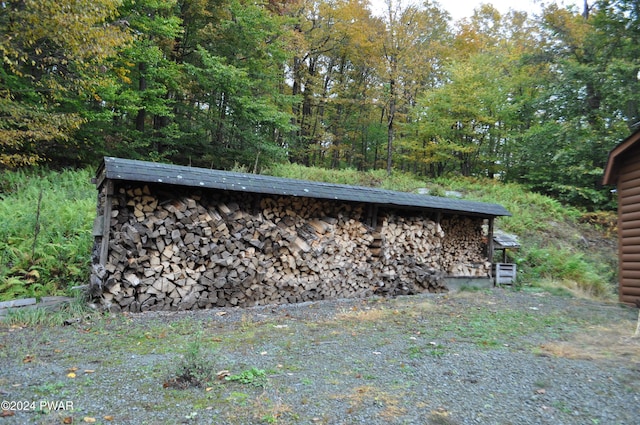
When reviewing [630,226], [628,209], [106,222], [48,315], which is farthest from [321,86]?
[48,315]

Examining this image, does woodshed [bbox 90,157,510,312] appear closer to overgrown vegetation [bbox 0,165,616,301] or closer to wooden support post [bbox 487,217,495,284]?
overgrown vegetation [bbox 0,165,616,301]

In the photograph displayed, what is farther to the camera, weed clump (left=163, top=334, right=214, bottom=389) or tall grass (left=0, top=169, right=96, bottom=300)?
tall grass (left=0, top=169, right=96, bottom=300)

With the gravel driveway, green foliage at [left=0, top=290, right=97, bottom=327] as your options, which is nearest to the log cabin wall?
green foliage at [left=0, top=290, right=97, bottom=327]

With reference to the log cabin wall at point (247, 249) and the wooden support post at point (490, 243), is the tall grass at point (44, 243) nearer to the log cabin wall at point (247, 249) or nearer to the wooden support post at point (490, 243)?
the log cabin wall at point (247, 249)

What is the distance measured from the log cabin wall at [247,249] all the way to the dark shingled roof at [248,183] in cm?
33

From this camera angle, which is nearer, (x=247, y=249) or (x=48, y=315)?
(x=48, y=315)

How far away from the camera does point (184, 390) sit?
3.04 metres

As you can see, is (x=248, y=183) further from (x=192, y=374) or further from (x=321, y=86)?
(x=321, y=86)

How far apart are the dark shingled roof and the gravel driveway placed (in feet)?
6.61

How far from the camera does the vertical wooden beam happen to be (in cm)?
551

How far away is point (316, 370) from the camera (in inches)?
145

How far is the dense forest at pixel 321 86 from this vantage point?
8680 mm

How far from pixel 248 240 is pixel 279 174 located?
7499 mm

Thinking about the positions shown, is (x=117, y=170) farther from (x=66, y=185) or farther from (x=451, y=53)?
(x=451, y=53)
